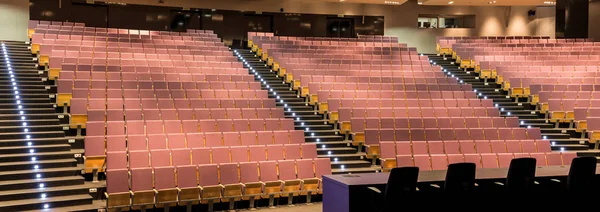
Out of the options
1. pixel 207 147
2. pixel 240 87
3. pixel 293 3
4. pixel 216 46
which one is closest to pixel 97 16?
pixel 216 46

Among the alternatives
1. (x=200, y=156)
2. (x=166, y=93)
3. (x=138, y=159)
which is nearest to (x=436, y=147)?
(x=200, y=156)

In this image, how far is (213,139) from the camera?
4.68 metres

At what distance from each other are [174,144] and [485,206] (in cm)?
243

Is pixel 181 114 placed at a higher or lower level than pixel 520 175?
higher

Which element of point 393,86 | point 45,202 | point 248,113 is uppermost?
point 393,86

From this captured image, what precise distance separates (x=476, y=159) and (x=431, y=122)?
93cm

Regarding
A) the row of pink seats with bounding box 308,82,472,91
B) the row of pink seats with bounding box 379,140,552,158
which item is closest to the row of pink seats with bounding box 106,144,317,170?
the row of pink seats with bounding box 379,140,552,158

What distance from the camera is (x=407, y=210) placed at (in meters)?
2.84

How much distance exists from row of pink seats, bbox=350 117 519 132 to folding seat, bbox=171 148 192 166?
1.87m

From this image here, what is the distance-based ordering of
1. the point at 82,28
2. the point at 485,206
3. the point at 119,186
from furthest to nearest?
the point at 82,28 < the point at 119,186 < the point at 485,206

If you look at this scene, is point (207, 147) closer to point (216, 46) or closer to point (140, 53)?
point (140, 53)

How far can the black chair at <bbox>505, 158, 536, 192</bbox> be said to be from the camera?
120 inches

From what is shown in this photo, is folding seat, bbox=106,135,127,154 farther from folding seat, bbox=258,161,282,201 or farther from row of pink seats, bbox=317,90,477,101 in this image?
row of pink seats, bbox=317,90,477,101

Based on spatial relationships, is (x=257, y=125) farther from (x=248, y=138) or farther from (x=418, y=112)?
(x=418, y=112)
